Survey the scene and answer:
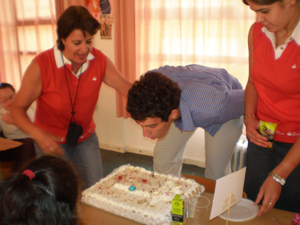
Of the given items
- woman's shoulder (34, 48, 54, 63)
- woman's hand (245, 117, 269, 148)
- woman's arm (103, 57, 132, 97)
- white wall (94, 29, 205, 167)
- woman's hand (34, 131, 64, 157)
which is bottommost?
white wall (94, 29, 205, 167)

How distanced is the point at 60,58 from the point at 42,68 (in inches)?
5.8

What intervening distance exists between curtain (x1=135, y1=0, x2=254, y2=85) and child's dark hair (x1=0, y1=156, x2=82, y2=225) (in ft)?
8.01

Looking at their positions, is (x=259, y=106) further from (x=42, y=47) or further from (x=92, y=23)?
(x=42, y=47)

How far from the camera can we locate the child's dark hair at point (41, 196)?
2.74 feet

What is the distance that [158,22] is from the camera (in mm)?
3322

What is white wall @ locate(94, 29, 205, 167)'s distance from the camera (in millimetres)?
3798

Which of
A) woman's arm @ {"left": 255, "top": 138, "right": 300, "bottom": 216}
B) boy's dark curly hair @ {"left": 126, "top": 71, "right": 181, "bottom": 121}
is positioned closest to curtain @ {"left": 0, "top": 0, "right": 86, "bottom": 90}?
boy's dark curly hair @ {"left": 126, "top": 71, "right": 181, "bottom": 121}

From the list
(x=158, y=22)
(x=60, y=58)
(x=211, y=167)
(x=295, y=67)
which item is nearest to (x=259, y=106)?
(x=295, y=67)

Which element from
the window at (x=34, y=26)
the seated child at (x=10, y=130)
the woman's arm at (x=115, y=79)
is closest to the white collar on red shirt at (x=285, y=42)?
the woman's arm at (x=115, y=79)

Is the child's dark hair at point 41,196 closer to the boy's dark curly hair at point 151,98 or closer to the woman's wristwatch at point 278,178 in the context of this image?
the boy's dark curly hair at point 151,98

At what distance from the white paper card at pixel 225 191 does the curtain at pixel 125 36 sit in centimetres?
241

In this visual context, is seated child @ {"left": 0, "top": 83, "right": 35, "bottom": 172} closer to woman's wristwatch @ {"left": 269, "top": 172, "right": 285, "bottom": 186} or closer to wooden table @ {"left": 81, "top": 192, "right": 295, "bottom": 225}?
wooden table @ {"left": 81, "top": 192, "right": 295, "bottom": 225}

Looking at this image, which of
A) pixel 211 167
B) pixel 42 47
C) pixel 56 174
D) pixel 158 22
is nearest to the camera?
pixel 56 174

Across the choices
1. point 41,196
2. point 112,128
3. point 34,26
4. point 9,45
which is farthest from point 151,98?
point 9,45
